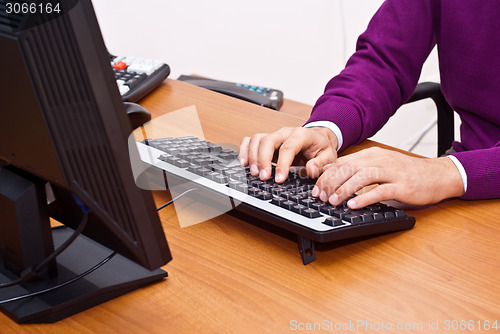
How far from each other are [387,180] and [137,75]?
634 mm

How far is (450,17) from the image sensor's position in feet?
3.31

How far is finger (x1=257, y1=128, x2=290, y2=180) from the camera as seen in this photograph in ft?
2.41

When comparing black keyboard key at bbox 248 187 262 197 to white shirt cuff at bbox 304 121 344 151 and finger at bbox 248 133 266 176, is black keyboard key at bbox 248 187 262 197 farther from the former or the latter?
white shirt cuff at bbox 304 121 344 151

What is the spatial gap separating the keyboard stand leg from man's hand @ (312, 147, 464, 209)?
0.07m

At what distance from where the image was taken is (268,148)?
0.77 meters

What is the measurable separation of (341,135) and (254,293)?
1.32 ft

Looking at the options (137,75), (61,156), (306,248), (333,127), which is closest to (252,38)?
(137,75)

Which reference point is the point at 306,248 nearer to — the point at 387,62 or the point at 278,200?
the point at 278,200

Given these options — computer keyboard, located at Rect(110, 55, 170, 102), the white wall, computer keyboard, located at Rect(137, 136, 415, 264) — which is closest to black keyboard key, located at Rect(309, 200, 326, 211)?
computer keyboard, located at Rect(137, 136, 415, 264)

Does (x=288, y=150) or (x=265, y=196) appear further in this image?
(x=288, y=150)

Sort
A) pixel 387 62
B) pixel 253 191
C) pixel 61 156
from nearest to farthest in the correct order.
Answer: pixel 61 156, pixel 253 191, pixel 387 62

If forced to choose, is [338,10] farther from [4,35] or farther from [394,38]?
[4,35]

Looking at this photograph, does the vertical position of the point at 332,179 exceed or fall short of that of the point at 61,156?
it falls short

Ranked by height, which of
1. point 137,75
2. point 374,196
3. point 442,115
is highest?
point 137,75
